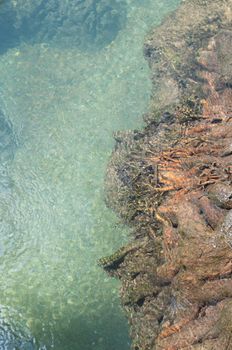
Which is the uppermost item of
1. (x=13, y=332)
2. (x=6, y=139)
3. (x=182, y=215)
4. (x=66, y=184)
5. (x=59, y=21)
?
(x=182, y=215)

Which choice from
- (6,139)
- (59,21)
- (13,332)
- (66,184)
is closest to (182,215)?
(13,332)

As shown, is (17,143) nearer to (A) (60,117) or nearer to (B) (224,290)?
(A) (60,117)

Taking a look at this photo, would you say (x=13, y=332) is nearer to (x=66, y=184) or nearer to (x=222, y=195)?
(x=66, y=184)

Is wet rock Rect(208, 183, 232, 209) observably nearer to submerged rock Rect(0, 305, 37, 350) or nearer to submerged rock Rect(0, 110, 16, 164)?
submerged rock Rect(0, 305, 37, 350)

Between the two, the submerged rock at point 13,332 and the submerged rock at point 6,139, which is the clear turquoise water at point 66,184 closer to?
the submerged rock at point 13,332

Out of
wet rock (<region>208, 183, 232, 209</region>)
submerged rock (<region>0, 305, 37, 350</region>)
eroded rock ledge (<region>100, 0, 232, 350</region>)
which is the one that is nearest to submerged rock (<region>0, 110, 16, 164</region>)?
eroded rock ledge (<region>100, 0, 232, 350</region>)

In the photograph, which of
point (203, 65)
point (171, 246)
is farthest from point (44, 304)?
point (203, 65)
